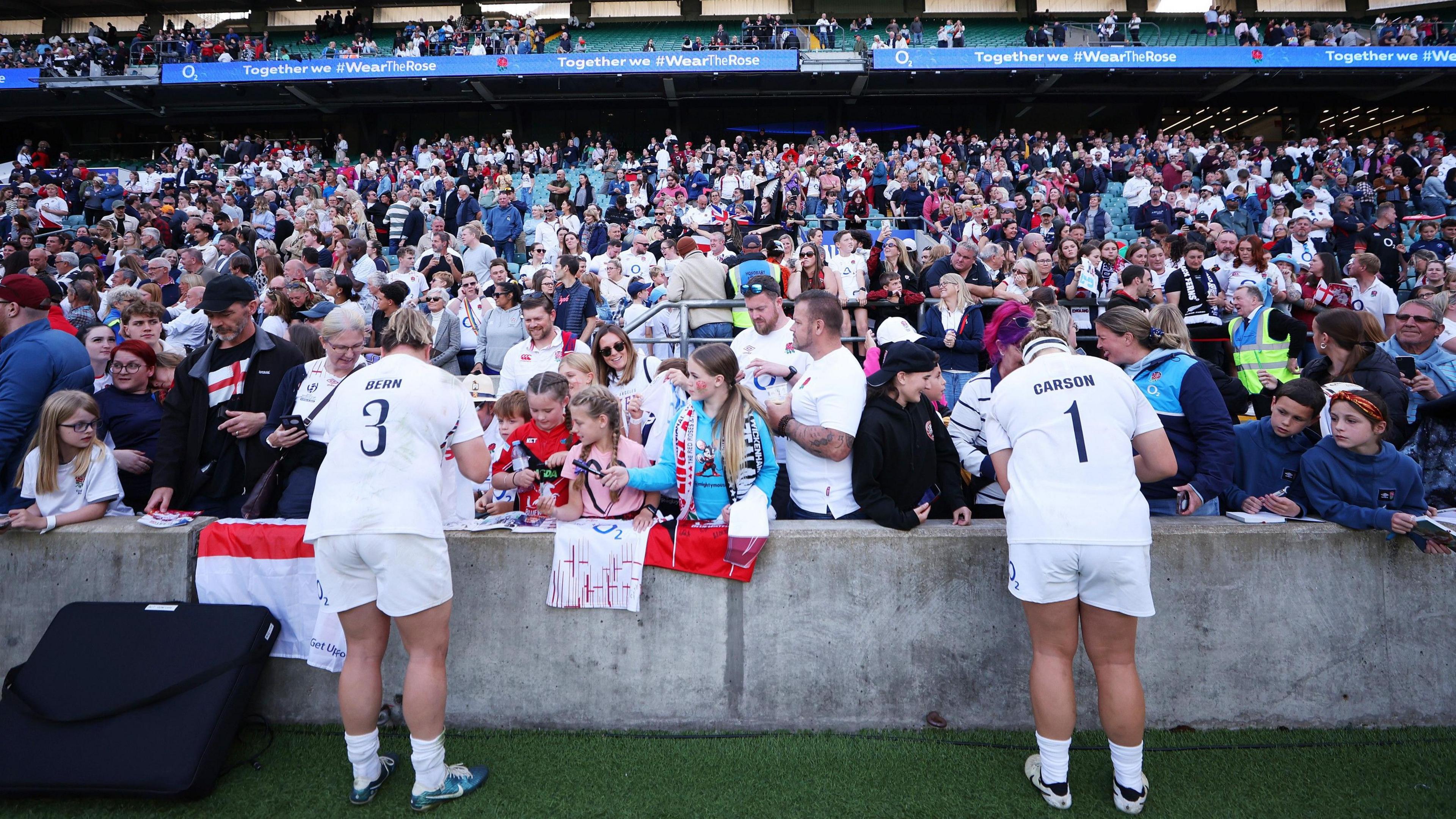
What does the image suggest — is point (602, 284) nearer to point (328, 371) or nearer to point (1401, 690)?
point (328, 371)

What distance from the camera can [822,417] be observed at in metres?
3.82

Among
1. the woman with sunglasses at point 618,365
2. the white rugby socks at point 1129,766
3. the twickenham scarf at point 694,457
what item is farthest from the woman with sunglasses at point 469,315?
the white rugby socks at point 1129,766

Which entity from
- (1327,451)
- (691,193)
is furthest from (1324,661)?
(691,193)

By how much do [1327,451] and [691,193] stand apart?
16.6m

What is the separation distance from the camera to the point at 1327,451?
3.77 m

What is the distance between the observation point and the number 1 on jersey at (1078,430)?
295 centimetres

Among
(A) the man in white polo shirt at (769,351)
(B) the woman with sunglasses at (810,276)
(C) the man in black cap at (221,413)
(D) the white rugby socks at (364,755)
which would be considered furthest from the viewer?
(B) the woman with sunglasses at (810,276)

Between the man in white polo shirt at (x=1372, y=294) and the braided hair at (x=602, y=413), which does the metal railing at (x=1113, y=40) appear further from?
the braided hair at (x=602, y=413)

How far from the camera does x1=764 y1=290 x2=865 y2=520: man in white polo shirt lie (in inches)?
149

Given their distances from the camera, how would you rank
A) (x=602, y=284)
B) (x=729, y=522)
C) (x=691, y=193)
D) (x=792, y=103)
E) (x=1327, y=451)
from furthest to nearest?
(x=792, y=103)
(x=691, y=193)
(x=602, y=284)
(x=1327, y=451)
(x=729, y=522)

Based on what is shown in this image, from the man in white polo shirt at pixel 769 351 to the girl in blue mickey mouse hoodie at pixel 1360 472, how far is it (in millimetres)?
2685

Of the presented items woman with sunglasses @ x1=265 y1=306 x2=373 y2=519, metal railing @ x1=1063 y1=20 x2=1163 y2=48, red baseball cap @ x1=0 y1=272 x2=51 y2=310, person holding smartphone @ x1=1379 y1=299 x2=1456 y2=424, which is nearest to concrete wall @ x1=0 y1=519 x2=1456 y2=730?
woman with sunglasses @ x1=265 y1=306 x2=373 y2=519

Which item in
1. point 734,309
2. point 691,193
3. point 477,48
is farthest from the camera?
point 477,48

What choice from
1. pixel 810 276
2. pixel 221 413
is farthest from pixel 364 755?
pixel 810 276
